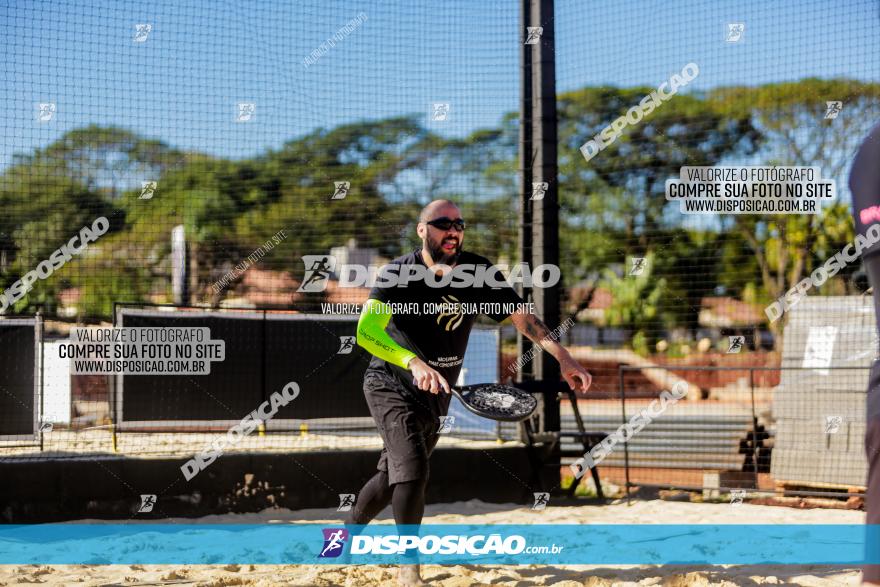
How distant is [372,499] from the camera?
476 cm

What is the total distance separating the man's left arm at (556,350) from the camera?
15.3ft

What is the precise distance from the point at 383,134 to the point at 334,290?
565cm

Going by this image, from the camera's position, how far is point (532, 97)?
28.3 ft

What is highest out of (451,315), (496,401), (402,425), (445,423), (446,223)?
(446,223)

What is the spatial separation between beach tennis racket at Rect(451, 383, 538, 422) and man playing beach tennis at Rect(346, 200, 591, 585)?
0.47 ft

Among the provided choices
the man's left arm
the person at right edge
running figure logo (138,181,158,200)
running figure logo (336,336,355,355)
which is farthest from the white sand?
running figure logo (138,181,158,200)

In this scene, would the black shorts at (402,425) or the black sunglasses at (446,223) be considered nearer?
the black shorts at (402,425)

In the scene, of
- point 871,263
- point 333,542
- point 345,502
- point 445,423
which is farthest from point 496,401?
point 345,502

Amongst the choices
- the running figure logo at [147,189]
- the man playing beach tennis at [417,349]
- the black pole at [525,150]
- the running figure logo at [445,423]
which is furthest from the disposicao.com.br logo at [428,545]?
the running figure logo at [147,189]

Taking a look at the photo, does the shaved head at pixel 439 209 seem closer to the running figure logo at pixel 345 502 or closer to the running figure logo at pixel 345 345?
the running figure logo at pixel 345 502

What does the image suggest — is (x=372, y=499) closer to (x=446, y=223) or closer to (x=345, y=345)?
(x=446, y=223)

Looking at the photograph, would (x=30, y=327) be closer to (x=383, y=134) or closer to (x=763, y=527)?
(x=763, y=527)

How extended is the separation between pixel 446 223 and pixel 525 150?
3969 millimetres

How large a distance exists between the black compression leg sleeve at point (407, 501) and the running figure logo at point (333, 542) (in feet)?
Answer: 1.84
